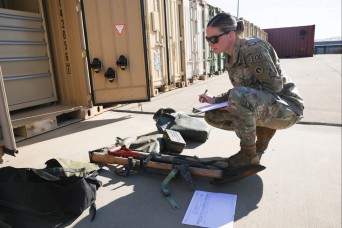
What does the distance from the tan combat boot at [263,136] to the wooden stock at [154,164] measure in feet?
2.39

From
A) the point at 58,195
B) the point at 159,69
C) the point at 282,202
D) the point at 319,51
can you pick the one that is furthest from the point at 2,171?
the point at 319,51

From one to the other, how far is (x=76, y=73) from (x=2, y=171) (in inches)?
105

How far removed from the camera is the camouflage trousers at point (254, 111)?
2.03 metres

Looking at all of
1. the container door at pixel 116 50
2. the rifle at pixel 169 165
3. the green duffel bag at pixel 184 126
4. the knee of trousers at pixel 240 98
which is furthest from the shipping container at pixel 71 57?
the knee of trousers at pixel 240 98

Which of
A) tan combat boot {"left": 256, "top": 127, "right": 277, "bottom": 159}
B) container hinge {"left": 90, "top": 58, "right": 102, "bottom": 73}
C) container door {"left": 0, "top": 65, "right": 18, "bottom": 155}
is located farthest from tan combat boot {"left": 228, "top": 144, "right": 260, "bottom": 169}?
container hinge {"left": 90, "top": 58, "right": 102, "bottom": 73}

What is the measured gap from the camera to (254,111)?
204 cm

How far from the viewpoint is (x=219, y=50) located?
7.07 ft

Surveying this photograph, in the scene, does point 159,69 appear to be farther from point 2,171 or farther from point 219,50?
point 2,171

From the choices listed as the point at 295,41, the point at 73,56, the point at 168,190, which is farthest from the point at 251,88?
the point at 295,41

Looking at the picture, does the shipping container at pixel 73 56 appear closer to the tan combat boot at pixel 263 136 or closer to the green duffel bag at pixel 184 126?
the green duffel bag at pixel 184 126

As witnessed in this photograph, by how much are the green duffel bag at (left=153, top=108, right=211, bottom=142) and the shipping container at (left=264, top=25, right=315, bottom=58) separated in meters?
25.5

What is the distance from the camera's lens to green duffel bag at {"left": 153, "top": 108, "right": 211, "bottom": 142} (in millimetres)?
2984

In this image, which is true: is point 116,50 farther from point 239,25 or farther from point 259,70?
point 259,70

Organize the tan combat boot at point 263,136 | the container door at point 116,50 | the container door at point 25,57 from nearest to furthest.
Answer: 1. the tan combat boot at point 263,136
2. the container door at point 25,57
3. the container door at point 116,50
